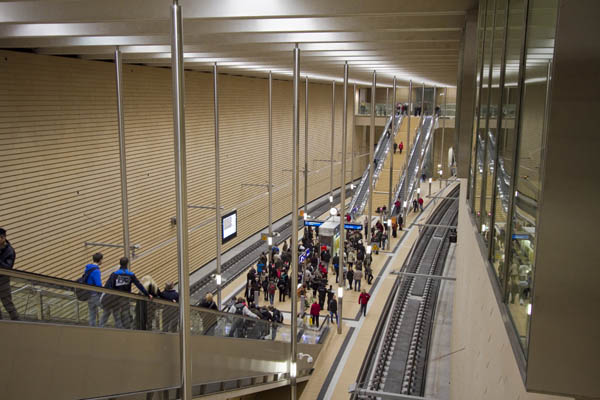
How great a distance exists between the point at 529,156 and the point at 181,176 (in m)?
3.66

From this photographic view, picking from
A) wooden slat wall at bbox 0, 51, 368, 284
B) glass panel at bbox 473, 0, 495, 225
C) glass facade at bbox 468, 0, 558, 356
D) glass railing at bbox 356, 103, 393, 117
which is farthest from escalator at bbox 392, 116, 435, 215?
glass facade at bbox 468, 0, 558, 356

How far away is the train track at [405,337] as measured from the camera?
12.7 meters

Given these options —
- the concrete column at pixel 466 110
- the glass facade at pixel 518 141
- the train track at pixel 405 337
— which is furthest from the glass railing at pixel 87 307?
the concrete column at pixel 466 110

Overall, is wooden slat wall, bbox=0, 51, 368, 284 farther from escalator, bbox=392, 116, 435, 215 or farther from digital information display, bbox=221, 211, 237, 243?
escalator, bbox=392, 116, 435, 215

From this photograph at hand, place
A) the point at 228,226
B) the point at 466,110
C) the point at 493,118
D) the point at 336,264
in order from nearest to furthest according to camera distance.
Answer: the point at 493,118 → the point at 466,110 → the point at 336,264 → the point at 228,226

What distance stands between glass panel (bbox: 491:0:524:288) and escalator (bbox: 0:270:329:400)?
4242 mm

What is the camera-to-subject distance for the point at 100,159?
583 inches

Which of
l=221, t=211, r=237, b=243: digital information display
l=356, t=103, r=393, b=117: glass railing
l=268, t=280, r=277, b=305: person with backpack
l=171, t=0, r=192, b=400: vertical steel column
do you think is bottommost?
l=268, t=280, r=277, b=305: person with backpack

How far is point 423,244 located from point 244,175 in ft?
29.5

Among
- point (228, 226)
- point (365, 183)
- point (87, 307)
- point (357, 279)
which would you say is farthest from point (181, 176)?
point (365, 183)

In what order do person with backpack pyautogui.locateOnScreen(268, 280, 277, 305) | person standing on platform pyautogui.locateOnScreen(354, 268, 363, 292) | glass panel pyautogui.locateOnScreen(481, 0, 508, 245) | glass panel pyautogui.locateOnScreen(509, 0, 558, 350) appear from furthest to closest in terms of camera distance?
1. person standing on platform pyautogui.locateOnScreen(354, 268, 363, 292)
2. person with backpack pyautogui.locateOnScreen(268, 280, 277, 305)
3. glass panel pyautogui.locateOnScreen(481, 0, 508, 245)
4. glass panel pyautogui.locateOnScreen(509, 0, 558, 350)

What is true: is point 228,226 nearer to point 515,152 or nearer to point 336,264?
point 336,264

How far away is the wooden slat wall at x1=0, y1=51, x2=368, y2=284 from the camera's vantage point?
12.1 m

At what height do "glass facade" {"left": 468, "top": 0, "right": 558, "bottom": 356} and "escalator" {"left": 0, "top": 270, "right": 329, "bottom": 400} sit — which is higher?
"glass facade" {"left": 468, "top": 0, "right": 558, "bottom": 356}
